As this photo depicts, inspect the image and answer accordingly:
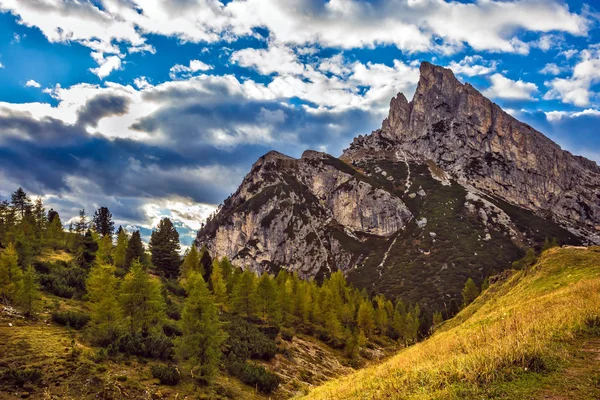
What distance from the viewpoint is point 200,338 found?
2977 centimetres

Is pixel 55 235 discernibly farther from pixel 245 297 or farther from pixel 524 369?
pixel 524 369

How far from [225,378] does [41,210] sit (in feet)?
263

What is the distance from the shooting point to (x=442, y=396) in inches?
275

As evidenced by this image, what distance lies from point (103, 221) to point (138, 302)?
71854 millimetres

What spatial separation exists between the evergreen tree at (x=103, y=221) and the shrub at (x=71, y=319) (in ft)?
224

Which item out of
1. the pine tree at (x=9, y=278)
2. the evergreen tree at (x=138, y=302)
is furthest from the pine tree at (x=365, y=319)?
the pine tree at (x=9, y=278)

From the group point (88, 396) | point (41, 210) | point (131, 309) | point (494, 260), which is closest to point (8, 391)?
point (88, 396)

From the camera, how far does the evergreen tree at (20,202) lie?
82938 mm

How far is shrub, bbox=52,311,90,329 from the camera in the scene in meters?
32.5

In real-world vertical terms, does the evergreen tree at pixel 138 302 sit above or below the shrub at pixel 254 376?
above

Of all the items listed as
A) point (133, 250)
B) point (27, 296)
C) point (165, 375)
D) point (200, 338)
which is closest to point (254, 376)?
point (200, 338)

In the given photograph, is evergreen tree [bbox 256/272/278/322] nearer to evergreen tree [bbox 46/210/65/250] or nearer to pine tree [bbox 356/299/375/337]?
pine tree [bbox 356/299/375/337]

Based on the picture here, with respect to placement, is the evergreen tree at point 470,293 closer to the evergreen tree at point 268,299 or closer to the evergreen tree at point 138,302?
the evergreen tree at point 268,299

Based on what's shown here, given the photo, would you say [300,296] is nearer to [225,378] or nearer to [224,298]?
[224,298]
